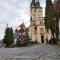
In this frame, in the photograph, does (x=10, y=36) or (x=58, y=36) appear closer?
(x=58, y=36)

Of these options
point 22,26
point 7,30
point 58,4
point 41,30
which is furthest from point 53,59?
point 41,30

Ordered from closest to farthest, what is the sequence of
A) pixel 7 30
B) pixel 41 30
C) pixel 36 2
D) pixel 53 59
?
pixel 53 59
pixel 7 30
pixel 36 2
pixel 41 30

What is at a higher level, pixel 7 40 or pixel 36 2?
pixel 36 2

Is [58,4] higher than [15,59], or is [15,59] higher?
[58,4]

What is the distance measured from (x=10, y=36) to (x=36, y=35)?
3375cm

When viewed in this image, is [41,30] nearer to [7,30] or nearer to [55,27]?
[7,30]

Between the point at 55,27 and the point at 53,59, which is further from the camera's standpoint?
the point at 55,27

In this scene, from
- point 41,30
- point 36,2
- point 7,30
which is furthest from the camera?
point 41,30

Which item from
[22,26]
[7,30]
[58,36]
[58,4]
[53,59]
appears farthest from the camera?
[7,30]

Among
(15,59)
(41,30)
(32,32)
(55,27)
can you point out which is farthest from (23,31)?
(15,59)

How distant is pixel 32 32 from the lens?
3723 inches

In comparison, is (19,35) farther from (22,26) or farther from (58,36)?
(58,36)

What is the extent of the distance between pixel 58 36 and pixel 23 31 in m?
24.1

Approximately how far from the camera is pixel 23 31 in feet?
215
